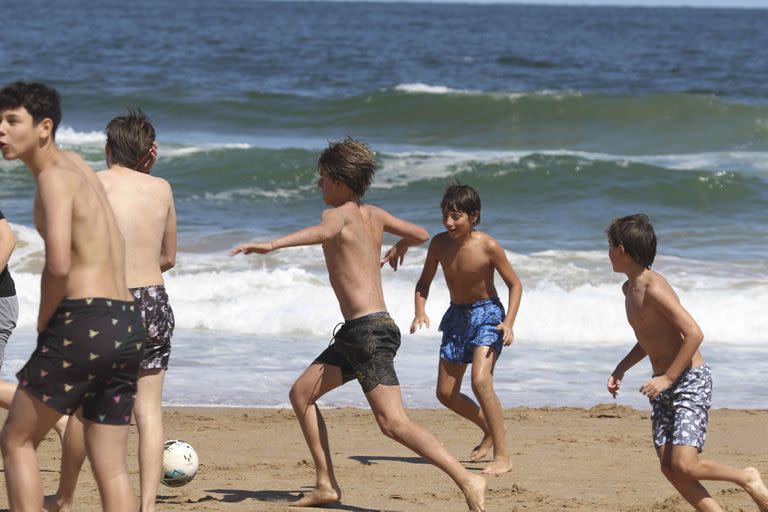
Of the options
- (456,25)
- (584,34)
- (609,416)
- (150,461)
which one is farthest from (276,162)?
(456,25)

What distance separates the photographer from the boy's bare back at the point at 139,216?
14.1 feet

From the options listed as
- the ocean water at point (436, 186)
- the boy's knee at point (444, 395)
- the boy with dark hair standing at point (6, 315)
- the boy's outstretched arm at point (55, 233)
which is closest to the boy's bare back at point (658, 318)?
the boy's knee at point (444, 395)

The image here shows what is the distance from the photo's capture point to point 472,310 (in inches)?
237

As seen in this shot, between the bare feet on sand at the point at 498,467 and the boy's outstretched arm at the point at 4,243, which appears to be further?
the bare feet on sand at the point at 498,467

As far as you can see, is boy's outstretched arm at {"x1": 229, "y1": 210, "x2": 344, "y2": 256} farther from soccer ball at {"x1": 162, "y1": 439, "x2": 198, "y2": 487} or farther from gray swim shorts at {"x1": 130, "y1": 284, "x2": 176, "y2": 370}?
soccer ball at {"x1": 162, "y1": 439, "x2": 198, "y2": 487}

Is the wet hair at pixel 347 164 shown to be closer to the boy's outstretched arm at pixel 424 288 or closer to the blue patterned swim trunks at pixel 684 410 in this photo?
the boy's outstretched arm at pixel 424 288

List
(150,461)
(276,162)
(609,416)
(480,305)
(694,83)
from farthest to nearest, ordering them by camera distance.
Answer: (694,83)
(276,162)
(609,416)
(480,305)
(150,461)

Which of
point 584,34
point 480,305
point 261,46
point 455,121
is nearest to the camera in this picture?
point 480,305

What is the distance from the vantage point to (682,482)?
4.47m

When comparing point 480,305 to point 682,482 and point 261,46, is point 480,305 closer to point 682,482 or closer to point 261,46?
point 682,482

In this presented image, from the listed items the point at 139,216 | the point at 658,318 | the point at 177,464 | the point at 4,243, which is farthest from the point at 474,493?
the point at 4,243

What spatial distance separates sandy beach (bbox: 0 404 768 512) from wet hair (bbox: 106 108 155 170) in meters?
1.58

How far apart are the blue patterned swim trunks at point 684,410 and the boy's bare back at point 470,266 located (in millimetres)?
1604

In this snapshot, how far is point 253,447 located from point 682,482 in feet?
8.62
